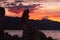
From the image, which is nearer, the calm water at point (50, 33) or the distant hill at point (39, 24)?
the calm water at point (50, 33)

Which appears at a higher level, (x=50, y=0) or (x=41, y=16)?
(x=50, y=0)

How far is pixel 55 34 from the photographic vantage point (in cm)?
396

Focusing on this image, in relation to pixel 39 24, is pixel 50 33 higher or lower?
lower

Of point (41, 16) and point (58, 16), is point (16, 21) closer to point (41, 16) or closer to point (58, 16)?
point (41, 16)

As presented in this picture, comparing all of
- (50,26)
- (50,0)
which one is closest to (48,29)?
(50,26)

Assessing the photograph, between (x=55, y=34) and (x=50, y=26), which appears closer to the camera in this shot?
(x=55, y=34)

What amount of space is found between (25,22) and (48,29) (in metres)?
2.98

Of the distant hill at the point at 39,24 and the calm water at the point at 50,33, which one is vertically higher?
the distant hill at the point at 39,24

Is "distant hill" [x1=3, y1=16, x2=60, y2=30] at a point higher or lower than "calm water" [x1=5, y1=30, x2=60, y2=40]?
higher

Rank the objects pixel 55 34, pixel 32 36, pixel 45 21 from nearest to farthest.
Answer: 1. pixel 32 36
2. pixel 55 34
3. pixel 45 21

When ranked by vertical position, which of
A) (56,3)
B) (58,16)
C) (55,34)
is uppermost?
(56,3)

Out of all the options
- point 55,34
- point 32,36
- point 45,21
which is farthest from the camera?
point 45,21

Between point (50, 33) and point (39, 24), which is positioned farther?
point (39, 24)

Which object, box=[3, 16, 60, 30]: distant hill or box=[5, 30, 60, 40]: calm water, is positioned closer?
box=[5, 30, 60, 40]: calm water
